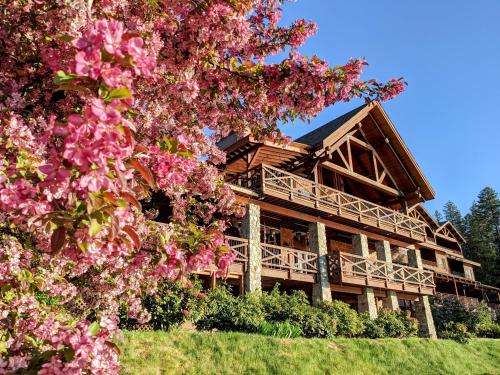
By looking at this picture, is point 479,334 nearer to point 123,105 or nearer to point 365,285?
point 365,285

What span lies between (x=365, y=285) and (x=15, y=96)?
17.6 m

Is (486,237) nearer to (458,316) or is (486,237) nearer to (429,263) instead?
(429,263)

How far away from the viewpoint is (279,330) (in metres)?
11.3

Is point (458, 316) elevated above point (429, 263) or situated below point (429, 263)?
below

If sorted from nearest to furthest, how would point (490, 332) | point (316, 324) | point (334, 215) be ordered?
point (316, 324), point (334, 215), point (490, 332)

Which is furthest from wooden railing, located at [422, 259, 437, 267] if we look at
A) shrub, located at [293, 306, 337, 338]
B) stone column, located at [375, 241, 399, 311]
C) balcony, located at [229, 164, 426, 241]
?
shrub, located at [293, 306, 337, 338]

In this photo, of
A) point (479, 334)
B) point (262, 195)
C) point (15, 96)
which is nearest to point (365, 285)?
point (262, 195)

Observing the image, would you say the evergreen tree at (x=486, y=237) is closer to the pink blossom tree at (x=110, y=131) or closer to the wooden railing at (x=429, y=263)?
the wooden railing at (x=429, y=263)

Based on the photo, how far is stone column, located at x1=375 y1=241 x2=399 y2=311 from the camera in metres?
20.5

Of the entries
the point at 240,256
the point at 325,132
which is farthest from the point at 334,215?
the point at 240,256

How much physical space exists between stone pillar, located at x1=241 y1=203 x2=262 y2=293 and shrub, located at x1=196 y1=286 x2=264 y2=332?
208 centimetres

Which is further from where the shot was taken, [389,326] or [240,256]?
[389,326]

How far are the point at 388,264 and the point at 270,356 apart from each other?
13004 mm

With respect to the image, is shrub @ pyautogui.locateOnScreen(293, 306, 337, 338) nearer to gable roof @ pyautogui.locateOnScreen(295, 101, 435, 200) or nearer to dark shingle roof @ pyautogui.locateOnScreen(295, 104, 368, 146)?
dark shingle roof @ pyautogui.locateOnScreen(295, 104, 368, 146)
